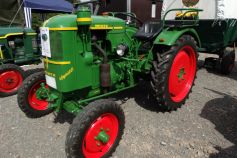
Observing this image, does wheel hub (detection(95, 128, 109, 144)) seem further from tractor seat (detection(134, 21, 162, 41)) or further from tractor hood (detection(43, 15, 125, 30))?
tractor seat (detection(134, 21, 162, 41))

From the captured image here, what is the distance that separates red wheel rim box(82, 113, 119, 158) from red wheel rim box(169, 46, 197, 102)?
135 cm

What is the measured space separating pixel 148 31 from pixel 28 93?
6.92 feet

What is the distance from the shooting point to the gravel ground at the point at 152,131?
2.64m

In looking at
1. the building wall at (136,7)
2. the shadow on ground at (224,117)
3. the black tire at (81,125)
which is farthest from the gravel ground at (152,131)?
the building wall at (136,7)

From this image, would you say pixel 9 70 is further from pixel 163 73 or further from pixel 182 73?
pixel 182 73

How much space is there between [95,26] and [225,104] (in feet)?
8.89

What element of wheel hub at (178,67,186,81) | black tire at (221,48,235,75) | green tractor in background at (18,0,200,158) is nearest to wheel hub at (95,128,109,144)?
green tractor in background at (18,0,200,158)

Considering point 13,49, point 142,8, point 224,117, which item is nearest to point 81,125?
point 224,117

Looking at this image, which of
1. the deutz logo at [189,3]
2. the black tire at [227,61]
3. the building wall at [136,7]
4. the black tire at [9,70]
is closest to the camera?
the black tire at [9,70]

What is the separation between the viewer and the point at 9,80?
449cm

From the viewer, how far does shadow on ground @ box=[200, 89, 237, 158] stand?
Result: 262cm

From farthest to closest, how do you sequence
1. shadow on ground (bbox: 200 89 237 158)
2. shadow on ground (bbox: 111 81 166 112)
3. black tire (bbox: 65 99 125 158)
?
1. shadow on ground (bbox: 111 81 166 112)
2. shadow on ground (bbox: 200 89 237 158)
3. black tire (bbox: 65 99 125 158)

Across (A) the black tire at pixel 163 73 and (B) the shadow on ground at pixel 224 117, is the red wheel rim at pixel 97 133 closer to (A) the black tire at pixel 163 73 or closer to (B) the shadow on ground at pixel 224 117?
(A) the black tire at pixel 163 73

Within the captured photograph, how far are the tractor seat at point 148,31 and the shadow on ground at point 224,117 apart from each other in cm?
150
